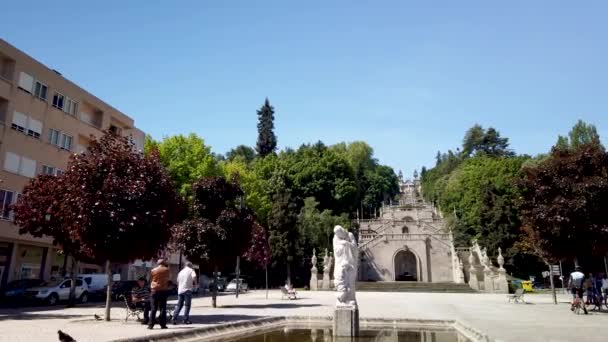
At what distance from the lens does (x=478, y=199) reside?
230ft

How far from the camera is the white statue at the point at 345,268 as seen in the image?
38.3 ft

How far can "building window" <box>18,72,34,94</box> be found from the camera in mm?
28802

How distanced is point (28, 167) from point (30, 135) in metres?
2.15

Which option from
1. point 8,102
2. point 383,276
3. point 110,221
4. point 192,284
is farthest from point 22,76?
point 383,276

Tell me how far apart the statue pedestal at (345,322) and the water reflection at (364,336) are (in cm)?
24

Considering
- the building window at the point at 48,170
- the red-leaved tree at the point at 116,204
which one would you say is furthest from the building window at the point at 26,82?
the red-leaved tree at the point at 116,204

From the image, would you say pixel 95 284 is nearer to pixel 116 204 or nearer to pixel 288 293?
pixel 288 293

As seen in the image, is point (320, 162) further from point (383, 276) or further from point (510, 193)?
point (510, 193)

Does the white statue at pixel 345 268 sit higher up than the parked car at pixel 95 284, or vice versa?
the white statue at pixel 345 268

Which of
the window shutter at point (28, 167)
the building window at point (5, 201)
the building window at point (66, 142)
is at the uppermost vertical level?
the building window at point (66, 142)

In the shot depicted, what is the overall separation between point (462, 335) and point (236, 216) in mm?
11662

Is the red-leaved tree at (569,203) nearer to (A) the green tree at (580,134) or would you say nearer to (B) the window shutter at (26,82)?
(B) the window shutter at (26,82)

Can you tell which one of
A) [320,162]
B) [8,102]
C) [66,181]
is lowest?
[66,181]

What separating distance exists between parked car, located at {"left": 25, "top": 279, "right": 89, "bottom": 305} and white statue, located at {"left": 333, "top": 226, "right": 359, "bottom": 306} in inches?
741
